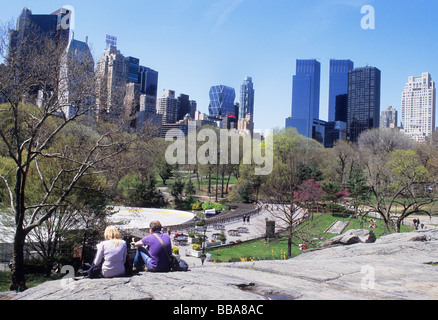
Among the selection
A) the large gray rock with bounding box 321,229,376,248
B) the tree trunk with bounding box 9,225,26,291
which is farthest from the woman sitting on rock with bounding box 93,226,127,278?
the large gray rock with bounding box 321,229,376,248

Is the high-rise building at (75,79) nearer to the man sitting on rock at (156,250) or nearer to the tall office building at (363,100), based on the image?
the man sitting on rock at (156,250)

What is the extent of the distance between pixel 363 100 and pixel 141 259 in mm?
186506

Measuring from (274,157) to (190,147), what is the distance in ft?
56.0

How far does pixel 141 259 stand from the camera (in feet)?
18.5

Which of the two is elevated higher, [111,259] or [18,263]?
[111,259]

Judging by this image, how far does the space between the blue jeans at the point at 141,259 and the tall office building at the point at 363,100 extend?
6734 inches

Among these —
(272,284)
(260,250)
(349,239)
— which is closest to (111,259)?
(272,284)

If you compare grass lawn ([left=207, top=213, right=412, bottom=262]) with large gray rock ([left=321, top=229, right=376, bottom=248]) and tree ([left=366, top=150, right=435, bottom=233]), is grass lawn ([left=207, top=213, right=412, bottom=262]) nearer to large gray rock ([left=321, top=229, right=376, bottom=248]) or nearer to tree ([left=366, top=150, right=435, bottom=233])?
tree ([left=366, top=150, right=435, bottom=233])

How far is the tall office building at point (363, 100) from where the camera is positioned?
164375mm

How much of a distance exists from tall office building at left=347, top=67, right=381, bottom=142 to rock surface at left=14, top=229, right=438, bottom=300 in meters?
169

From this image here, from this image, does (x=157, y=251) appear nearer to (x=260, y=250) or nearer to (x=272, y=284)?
(x=272, y=284)

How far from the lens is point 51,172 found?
15023 mm

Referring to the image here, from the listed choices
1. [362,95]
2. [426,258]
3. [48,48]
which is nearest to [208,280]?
[426,258]

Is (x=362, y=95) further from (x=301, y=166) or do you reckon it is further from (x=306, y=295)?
(x=306, y=295)
